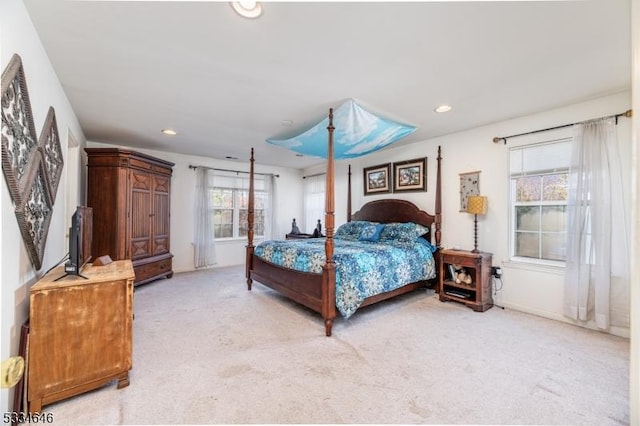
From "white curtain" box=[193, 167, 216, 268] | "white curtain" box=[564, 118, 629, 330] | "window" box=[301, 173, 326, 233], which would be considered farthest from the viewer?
"window" box=[301, 173, 326, 233]

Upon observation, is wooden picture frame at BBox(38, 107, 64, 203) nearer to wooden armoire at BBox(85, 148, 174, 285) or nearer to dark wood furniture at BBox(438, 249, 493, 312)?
wooden armoire at BBox(85, 148, 174, 285)

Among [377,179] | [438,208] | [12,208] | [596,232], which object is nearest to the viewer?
[12,208]

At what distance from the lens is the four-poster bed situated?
2.74 meters

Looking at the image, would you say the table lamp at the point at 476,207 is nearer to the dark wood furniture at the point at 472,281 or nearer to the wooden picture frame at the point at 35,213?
the dark wood furniture at the point at 472,281

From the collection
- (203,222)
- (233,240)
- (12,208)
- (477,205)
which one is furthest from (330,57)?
(233,240)

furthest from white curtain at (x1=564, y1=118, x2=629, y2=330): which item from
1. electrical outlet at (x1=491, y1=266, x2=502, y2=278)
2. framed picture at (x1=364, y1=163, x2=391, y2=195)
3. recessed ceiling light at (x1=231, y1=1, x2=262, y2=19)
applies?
recessed ceiling light at (x1=231, y1=1, x2=262, y2=19)

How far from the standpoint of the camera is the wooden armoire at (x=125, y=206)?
382 centimetres

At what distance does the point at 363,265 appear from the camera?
2984mm

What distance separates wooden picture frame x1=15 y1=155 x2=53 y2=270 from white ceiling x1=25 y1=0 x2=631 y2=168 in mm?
957

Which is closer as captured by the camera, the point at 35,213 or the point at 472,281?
the point at 35,213

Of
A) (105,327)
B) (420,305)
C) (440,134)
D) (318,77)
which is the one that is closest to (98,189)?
(105,327)

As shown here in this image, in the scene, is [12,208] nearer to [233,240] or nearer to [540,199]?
[233,240]

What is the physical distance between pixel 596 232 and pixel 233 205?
5785 mm

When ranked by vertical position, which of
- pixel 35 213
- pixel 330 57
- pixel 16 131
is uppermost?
Answer: pixel 330 57
